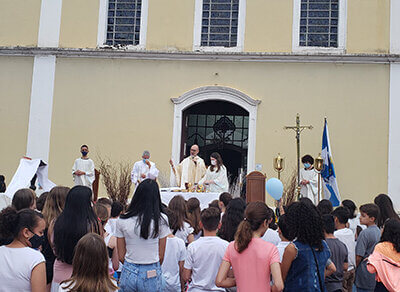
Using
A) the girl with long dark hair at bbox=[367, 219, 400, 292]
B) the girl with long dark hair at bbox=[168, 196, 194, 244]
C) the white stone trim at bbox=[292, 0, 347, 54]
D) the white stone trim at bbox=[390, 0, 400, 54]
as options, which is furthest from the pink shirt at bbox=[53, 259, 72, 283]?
the white stone trim at bbox=[390, 0, 400, 54]

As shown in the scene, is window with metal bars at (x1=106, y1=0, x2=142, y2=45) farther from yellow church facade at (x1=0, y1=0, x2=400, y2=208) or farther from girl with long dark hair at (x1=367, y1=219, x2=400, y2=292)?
girl with long dark hair at (x1=367, y1=219, x2=400, y2=292)

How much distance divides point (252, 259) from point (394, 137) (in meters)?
10.8

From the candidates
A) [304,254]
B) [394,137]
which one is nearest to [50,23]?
[394,137]

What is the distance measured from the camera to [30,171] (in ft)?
37.8

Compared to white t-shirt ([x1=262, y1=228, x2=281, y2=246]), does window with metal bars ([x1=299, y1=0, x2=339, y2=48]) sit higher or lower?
higher

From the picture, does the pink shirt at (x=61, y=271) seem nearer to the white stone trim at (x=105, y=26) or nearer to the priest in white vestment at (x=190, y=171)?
the priest in white vestment at (x=190, y=171)

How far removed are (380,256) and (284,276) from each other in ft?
3.16

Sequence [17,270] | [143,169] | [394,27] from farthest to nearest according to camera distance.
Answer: [394,27], [143,169], [17,270]

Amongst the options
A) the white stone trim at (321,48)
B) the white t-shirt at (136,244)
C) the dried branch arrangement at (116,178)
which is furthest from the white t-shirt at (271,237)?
the white stone trim at (321,48)

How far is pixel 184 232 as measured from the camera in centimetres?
577

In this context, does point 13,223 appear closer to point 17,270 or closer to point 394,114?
point 17,270

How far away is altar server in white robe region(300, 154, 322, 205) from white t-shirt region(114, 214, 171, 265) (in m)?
8.57

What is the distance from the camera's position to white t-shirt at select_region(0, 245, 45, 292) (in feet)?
12.2

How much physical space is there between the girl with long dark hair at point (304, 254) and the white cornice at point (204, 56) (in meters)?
10.5
